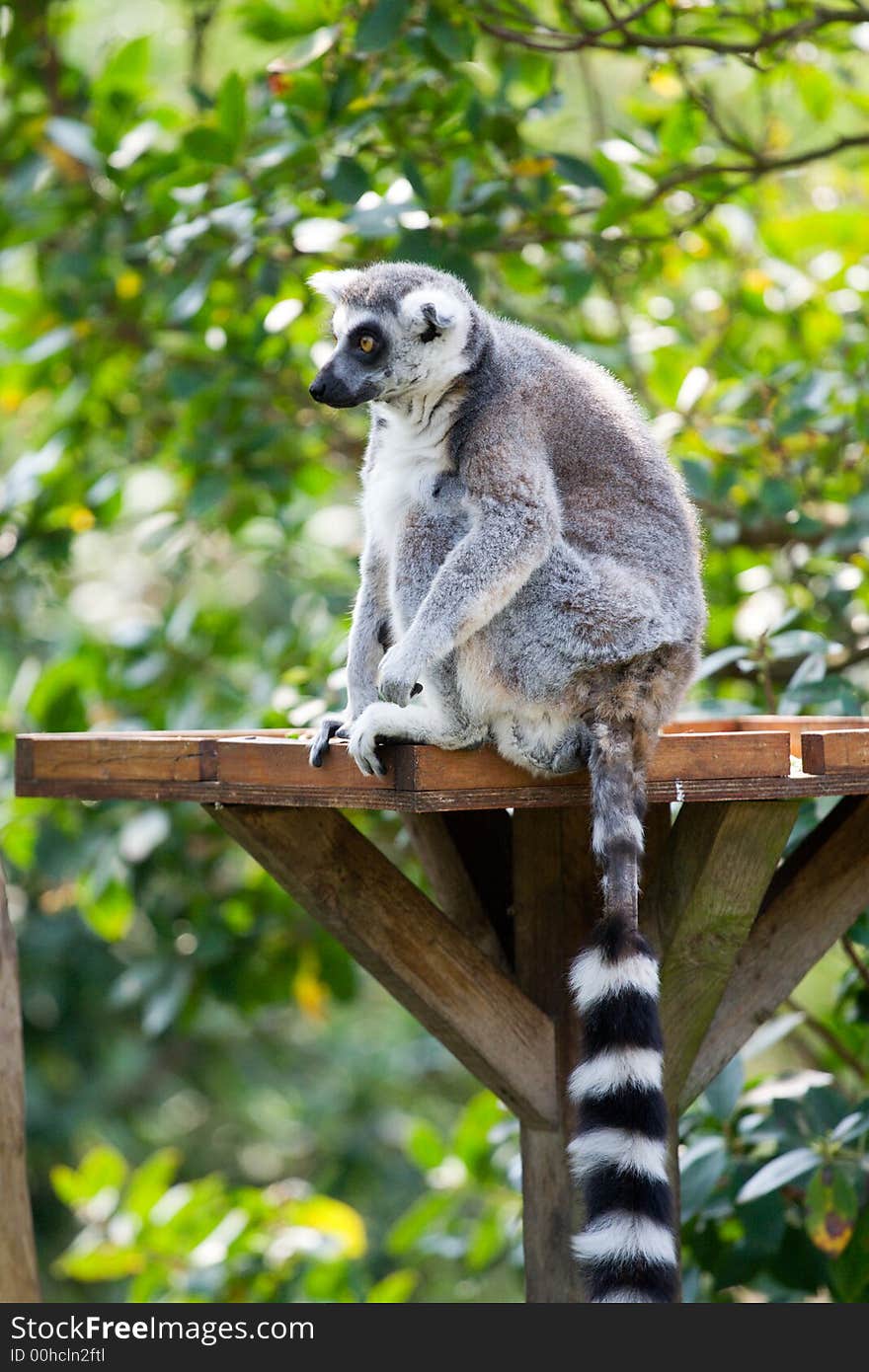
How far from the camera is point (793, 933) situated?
2.90 meters

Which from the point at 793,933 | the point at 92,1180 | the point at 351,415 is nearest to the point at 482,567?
the point at 793,933

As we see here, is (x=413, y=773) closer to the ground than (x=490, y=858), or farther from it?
farther from it

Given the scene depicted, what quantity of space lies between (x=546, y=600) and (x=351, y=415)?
3.27 m

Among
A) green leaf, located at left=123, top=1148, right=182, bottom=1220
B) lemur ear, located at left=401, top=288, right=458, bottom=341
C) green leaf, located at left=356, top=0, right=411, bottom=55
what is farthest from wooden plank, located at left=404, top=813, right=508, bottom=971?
green leaf, located at left=123, top=1148, right=182, bottom=1220

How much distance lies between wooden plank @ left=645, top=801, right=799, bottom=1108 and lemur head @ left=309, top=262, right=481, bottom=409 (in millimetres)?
912

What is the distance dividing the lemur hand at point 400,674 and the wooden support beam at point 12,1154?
709 millimetres

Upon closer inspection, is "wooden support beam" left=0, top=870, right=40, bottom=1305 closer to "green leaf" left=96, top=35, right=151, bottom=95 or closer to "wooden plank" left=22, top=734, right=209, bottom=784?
"wooden plank" left=22, top=734, right=209, bottom=784

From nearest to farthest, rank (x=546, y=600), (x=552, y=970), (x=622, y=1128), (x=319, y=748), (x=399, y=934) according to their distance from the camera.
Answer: (x=622, y=1128) < (x=319, y=748) < (x=546, y=600) < (x=399, y=934) < (x=552, y=970)

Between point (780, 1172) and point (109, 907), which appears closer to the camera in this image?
point (780, 1172)

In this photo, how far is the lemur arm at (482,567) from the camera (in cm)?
241

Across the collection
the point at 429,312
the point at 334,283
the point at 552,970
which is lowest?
the point at 552,970

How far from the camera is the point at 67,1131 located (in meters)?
8.03

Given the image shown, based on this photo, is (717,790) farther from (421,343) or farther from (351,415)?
(351,415)
